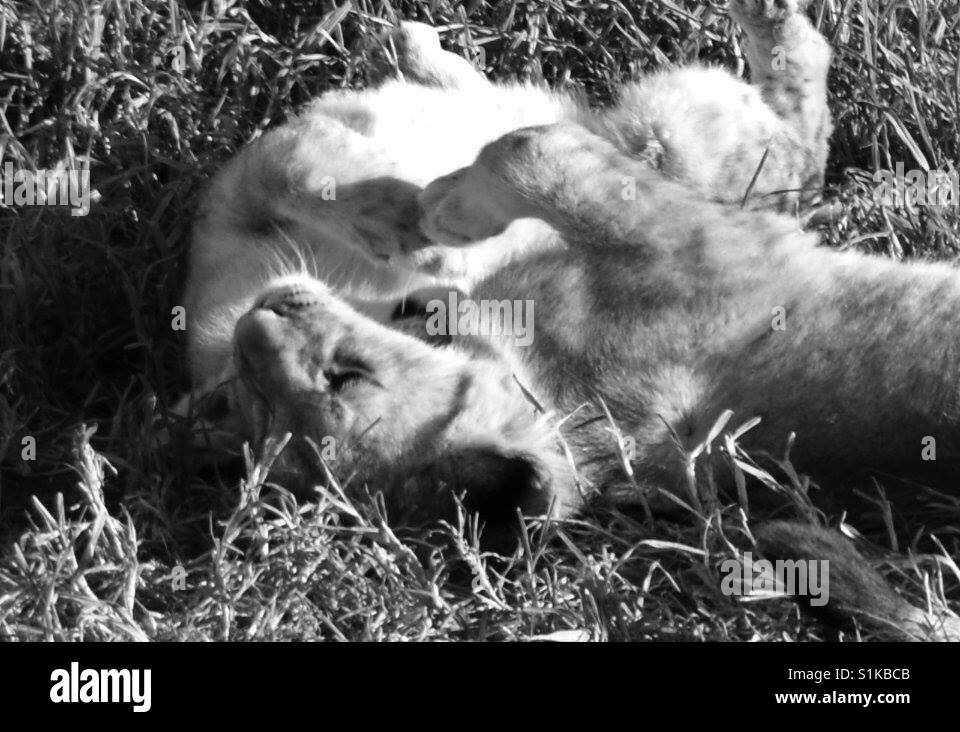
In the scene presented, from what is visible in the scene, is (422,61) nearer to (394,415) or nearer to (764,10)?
(764,10)

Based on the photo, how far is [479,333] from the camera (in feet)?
13.8

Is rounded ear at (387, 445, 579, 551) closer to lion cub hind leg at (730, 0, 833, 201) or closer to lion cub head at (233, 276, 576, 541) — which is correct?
lion cub head at (233, 276, 576, 541)

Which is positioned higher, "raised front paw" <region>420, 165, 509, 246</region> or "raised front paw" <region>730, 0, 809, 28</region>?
"raised front paw" <region>730, 0, 809, 28</region>

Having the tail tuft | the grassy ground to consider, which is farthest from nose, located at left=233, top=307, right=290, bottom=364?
the tail tuft

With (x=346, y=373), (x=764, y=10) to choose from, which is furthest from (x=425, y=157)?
(x=764, y=10)

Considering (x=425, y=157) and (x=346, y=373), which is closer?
(x=346, y=373)

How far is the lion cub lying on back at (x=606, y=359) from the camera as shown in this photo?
3822 millimetres

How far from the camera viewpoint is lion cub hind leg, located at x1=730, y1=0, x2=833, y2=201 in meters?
4.89

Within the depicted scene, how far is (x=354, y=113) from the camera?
4.83 m

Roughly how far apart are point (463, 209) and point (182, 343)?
0.98 metres

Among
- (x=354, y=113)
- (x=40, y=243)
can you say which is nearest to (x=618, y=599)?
(x=354, y=113)

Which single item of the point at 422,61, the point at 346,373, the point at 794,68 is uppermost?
the point at 422,61

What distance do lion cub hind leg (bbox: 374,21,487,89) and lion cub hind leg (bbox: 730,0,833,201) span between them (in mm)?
899

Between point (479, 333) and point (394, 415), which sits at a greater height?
point (479, 333)
